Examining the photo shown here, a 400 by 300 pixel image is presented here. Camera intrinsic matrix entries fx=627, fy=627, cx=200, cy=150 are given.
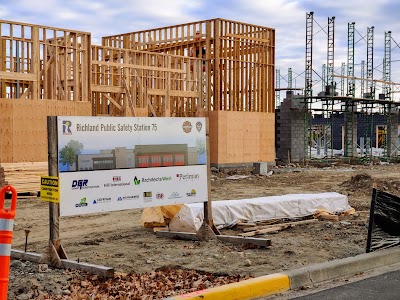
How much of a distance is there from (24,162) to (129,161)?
11.8 meters

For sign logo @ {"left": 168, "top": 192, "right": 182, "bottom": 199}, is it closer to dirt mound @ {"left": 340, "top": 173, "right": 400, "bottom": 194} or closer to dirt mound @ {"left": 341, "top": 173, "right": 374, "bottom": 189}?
dirt mound @ {"left": 340, "top": 173, "right": 400, "bottom": 194}

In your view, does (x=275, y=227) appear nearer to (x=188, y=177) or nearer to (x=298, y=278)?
(x=188, y=177)

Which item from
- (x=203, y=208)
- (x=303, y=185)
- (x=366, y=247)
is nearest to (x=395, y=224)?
(x=366, y=247)

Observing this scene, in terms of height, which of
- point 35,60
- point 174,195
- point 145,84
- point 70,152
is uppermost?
point 35,60

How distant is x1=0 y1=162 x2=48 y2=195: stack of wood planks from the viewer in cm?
1825

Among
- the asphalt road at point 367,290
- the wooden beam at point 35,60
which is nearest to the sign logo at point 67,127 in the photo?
the asphalt road at point 367,290

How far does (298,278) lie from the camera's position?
24.5ft

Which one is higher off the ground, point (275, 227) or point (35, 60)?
point (35, 60)

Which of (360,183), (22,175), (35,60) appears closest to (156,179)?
(22,175)

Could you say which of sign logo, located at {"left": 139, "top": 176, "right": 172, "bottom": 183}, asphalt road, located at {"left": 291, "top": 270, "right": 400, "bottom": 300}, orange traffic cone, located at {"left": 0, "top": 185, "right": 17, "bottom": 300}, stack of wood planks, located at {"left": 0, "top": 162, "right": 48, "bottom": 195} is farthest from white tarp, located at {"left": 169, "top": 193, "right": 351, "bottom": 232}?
stack of wood planks, located at {"left": 0, "top": 162, "right": 48, "bottom": 195}

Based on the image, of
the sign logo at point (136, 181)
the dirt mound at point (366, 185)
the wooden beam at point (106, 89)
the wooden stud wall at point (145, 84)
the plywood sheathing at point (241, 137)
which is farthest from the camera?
the plywood sheathing at point (241, 137)

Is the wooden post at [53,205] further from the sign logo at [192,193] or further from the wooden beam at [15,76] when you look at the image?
the wooden beam at [15,76]

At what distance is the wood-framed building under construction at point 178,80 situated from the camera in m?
21.6

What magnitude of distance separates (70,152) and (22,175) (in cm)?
1122
